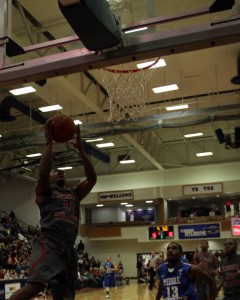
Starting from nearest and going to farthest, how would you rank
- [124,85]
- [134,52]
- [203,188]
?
1. [134,52]
2. [124,85]
3. [203,188]

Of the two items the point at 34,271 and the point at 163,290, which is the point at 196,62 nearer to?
the point at 163,290

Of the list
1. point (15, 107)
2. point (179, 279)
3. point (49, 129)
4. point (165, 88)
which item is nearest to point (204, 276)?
point (179, 279)

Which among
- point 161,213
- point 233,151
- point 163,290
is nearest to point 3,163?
point 161,213

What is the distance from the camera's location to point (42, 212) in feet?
10.8

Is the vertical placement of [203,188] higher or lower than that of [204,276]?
higher

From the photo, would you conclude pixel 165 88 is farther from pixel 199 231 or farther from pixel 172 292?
pixel 199 231

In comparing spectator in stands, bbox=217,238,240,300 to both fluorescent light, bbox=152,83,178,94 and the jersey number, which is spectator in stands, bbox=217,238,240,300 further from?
fluorescent light, bbox=152,83,178,94

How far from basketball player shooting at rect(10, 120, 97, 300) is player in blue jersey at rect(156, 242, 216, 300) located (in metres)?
1.96

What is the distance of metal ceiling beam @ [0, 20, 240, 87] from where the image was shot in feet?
13.1

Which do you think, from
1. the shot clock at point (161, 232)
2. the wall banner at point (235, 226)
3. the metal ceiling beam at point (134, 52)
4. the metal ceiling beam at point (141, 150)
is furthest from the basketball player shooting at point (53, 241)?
the shot clock at point (161, 232)

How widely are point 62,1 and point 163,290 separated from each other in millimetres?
3141

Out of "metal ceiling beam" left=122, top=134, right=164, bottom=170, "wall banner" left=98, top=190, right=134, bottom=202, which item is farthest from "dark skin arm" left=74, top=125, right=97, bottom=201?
→ "wall banner" left=98, top=190, right=134, bottom=202

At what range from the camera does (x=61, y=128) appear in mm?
3264

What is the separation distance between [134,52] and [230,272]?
12.7 ft
